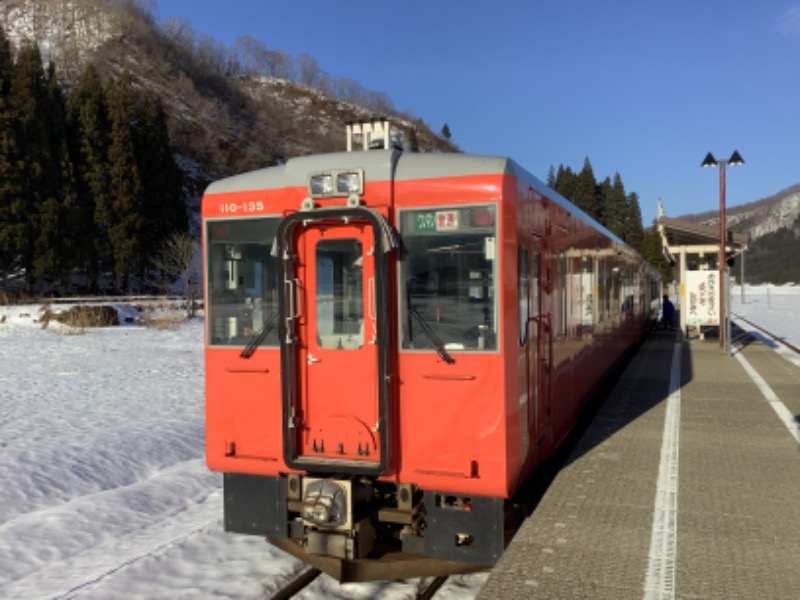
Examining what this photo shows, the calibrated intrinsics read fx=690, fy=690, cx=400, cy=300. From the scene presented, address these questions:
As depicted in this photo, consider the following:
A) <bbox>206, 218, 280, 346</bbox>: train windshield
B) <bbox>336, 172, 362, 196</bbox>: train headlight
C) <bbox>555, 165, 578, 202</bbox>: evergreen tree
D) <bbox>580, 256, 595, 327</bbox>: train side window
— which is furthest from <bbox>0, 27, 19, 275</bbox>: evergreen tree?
<bbox>555, 165, 578, 202</bbox>: evergreen tree

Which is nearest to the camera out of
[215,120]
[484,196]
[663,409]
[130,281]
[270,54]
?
[484,196]

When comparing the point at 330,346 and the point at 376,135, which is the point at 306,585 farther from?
the point at 376,135

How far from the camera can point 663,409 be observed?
9062 mm

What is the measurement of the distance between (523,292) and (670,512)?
1.91 meters

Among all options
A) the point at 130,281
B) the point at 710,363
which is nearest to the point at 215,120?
the point at 130,281

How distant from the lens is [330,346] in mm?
4840

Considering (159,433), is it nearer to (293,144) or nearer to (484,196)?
(484,196)

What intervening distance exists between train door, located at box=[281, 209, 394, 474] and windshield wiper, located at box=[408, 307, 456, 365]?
0.92ft

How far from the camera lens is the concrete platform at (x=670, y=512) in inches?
153

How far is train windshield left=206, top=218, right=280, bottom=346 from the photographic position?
500cm

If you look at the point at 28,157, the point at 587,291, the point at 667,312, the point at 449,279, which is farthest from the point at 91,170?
the point at 449,279

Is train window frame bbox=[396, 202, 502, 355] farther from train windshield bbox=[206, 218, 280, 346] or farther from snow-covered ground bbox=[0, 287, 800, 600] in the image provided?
snow-covered ground bbox=[0, 287, 800, 600]

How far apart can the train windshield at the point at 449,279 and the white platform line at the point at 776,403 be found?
4.74 metres

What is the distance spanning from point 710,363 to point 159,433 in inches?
429
